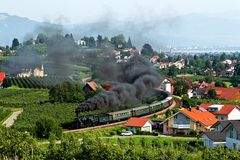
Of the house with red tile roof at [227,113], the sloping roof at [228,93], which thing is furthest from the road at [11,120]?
the sloping roof at [228,93]

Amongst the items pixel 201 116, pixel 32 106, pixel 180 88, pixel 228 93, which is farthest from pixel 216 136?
pixel 180 88

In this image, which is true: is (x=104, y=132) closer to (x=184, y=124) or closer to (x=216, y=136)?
(x=184, y=124)

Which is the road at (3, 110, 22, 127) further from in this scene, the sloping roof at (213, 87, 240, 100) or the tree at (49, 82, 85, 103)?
the sloping roof at (213, 87, 240, 100)

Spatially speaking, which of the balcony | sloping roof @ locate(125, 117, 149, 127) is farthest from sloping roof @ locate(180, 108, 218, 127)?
sloping roof @ locate(125, 117, 149, 127)

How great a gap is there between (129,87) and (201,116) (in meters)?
7.53

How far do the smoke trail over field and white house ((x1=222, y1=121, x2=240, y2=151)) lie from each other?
12661 millimetres

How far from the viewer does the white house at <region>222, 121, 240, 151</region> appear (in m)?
24.5

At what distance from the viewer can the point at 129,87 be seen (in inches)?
1615

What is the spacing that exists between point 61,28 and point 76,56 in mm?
8134

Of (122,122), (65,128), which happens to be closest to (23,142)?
(65,128)

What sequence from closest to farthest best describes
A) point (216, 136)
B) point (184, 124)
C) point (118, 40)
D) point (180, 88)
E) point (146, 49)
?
point (216, 136)
point (184, 124)
point (180, 88)
point (146, 49)
point (118, 40)

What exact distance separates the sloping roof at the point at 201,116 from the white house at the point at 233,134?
887cm

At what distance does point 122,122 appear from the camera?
36.3 meters

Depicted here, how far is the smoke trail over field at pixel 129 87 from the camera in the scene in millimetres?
36312
